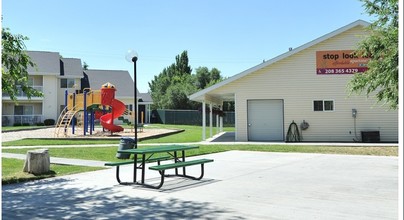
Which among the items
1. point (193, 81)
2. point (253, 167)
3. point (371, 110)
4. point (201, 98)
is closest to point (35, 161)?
point (253, 167)

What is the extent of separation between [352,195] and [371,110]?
578 inches

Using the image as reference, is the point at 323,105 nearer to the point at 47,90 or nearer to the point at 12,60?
A: the point at 12,60

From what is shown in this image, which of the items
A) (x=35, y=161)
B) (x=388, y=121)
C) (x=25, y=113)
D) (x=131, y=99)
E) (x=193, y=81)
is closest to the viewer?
(x=35, y=161)

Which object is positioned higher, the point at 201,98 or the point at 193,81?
the point at 193,81

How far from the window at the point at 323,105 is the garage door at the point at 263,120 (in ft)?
6.67

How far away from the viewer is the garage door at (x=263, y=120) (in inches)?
821

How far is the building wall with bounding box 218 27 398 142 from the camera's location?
19.8 meters

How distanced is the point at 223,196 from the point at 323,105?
596 inches

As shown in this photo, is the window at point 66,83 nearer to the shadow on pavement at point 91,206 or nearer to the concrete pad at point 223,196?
the concrete pad at point 223,196

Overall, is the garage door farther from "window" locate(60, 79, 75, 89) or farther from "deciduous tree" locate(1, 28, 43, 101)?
"window" locate(60, 79, 75, 89)

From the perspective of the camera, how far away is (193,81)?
6431cm

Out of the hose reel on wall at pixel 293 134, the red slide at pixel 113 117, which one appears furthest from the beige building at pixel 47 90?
the hose reel on wall at pixel 293 134

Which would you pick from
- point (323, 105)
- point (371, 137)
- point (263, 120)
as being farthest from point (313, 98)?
point (371, 137)

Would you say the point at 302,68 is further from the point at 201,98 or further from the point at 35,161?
the point at 35,161
